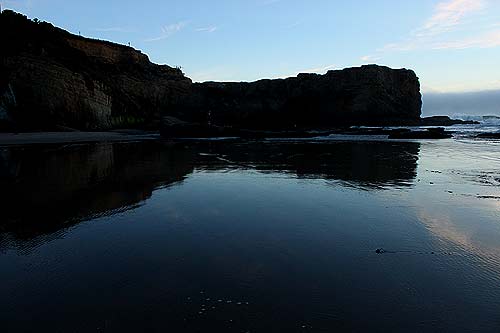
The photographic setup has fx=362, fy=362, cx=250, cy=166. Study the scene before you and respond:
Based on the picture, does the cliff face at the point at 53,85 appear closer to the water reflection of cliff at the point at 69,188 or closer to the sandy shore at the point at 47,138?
the sandy shore at the point at 47,138

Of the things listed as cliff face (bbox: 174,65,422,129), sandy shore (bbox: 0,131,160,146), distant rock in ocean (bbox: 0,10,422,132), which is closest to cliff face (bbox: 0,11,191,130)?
distant rock in ocean (bbox: 0,10,422,132)

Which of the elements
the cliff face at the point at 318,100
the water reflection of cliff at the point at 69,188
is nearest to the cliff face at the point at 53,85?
the cliff face at the point at 318,100

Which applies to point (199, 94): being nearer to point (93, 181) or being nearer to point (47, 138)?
point (47, 138)

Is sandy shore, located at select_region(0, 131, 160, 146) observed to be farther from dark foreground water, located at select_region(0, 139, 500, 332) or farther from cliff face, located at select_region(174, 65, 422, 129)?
cliff face, located at select_region(174, 65, 422, 129)

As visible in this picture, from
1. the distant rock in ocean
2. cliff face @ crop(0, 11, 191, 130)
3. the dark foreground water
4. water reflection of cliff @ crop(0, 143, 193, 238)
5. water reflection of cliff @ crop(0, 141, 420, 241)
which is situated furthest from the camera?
the distant rock in ocean

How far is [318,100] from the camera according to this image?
84.6 metres

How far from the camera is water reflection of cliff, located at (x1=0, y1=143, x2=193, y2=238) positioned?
720 cm

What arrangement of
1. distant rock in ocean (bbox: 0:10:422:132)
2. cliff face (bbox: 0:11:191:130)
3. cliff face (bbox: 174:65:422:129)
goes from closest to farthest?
1. cliff face (bbox: 0:11:191:130)
2. distant rock in ocean (bbox: 0:10:422:132)
3. cliff face (bbox: 174:65:422:129)

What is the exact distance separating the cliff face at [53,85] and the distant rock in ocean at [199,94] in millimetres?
198

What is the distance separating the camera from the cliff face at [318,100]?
81.6 metres

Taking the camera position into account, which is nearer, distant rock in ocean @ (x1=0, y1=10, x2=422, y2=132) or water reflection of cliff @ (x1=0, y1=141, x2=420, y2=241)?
water reflection of cliff @ (x1=0, y1=141, x2=420, y2=241)

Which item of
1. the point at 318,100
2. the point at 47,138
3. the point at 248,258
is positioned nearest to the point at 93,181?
the point at 248,258

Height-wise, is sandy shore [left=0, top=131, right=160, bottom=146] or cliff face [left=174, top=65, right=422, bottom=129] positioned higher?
cliff face [left=174, top=65, right=422, bottom=129]

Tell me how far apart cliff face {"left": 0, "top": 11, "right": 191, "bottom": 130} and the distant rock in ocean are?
0.65ft
